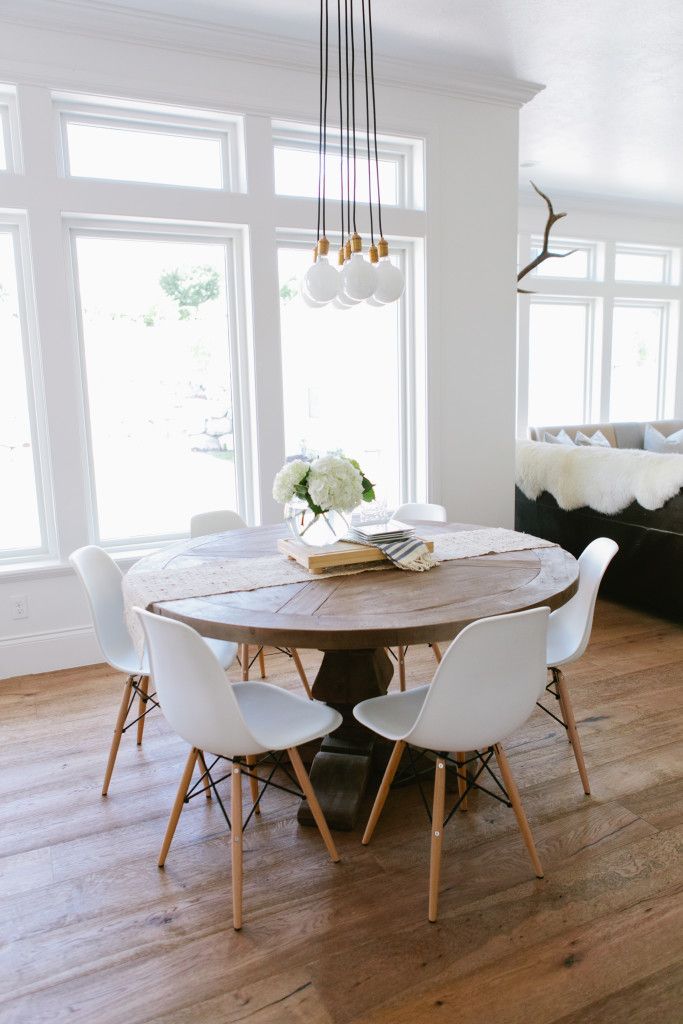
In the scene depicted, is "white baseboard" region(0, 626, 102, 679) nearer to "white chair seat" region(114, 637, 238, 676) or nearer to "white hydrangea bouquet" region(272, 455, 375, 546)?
"white chair seat" region(114, 637, 238, 676)

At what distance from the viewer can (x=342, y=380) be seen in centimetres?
410

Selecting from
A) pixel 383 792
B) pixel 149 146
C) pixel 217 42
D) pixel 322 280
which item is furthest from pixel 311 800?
pixel 217 42

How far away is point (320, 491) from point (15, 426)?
2.03 meters

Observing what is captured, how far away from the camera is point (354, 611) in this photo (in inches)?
73.9

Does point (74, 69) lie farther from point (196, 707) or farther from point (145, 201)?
point (196, 707)

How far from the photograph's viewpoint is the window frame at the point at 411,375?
406 centimetres

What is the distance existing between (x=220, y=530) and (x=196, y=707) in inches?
57.8

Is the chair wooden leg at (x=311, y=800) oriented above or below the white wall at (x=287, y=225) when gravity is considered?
below

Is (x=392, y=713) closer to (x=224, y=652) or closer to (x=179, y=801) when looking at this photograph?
Result: (x=179, y=801)

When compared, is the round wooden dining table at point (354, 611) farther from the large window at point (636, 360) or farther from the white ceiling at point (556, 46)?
the large window at point (636, 360)

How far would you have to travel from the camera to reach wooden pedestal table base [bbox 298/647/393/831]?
7.37 feet

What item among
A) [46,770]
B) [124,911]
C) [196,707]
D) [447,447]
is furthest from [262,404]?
[124,911]

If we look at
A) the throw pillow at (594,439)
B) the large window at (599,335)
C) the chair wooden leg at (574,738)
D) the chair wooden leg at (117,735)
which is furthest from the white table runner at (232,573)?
the large window at (599,335)

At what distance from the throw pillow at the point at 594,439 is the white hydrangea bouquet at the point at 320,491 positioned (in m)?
Answer: 3.38
